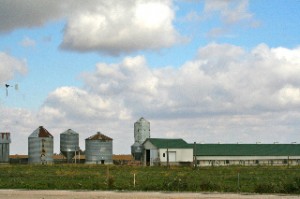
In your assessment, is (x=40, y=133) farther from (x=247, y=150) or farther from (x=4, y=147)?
(x=247, y=150)

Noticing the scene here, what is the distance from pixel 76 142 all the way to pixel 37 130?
9084 millimetres

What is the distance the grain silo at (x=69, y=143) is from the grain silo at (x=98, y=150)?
6.49 m

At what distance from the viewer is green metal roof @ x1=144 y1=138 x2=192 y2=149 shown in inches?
3937

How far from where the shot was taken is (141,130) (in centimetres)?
11412

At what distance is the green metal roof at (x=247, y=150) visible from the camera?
358 ft

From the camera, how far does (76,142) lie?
110000 millimetres

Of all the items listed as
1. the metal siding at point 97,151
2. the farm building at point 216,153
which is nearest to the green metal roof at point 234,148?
the farm building at point 216,153

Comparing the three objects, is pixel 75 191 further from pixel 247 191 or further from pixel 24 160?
pixel 24 160

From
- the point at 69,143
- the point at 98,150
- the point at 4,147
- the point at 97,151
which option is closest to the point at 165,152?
the point at 98,150

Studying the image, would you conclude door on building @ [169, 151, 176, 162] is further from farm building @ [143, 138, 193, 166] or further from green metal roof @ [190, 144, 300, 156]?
green metal roof @ [190, 144, 300, 156]

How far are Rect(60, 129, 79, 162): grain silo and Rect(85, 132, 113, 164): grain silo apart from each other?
6.49m

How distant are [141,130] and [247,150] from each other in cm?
2293

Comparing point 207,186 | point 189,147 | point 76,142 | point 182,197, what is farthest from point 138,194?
point 76,142

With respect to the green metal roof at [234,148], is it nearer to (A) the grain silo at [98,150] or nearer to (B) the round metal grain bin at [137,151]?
(B) the round metal grain bin at [137,151]
